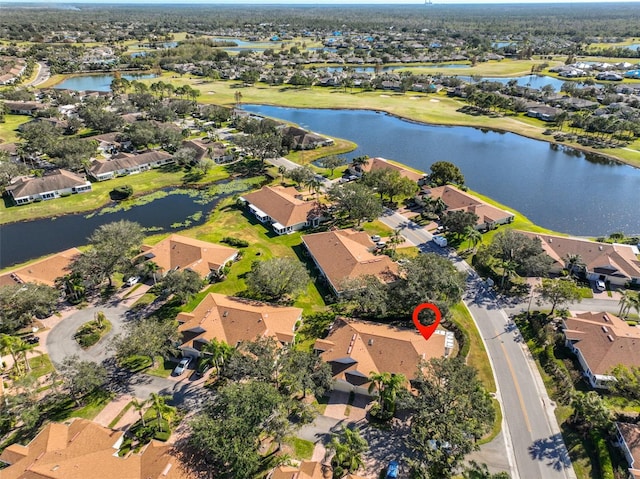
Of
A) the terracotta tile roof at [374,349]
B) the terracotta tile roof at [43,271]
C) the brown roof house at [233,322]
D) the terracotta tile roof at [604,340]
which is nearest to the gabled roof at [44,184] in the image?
the terracotta tile roof at [43,271]

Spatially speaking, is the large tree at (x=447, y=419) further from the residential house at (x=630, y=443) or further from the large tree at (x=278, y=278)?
the large tree at (x=278, y=278)

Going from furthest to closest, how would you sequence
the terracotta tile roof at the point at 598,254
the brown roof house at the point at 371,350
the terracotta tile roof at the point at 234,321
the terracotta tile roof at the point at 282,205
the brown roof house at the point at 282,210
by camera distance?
the terracotta tile roof at the point at 282,205 → the brown roof house at the point at 282,210 → the terracotta tile roof at the point at 598,254 → the terracotta tile roof at the point at 234,321 → the brown roof house at the point at 371,350

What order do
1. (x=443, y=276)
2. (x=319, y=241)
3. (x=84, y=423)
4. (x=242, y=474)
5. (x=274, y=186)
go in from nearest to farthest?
(x=242, y=474), (x=84, y=423), (x=443, y=276), (x=319, y=241), (x=274, y=186)

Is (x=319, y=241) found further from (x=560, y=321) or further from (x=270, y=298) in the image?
(x=560, y=321)

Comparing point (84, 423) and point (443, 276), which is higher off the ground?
point (443, 276)

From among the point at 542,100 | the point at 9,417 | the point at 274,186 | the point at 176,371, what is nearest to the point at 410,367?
the point at 176,371

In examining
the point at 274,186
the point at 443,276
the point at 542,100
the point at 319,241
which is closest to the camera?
the point at 443,276
